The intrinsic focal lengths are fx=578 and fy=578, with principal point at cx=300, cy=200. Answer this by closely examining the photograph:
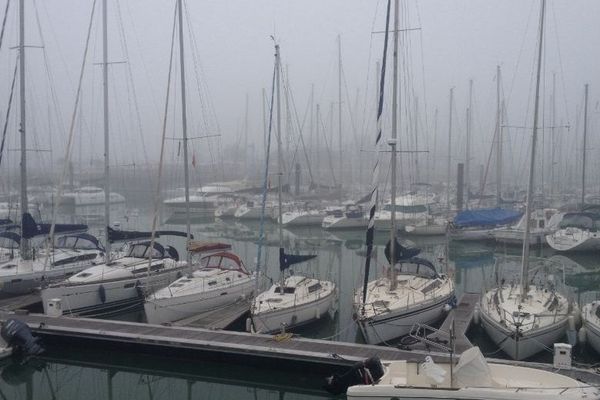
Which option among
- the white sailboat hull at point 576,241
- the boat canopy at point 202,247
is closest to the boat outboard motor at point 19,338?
the boat canopy at point 202,247

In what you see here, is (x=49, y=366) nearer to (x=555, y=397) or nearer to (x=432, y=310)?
(x=432, y=310)

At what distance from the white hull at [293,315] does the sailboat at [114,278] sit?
6.06 metres

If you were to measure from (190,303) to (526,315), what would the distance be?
36.9ft

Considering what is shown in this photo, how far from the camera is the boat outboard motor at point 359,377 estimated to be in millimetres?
13648

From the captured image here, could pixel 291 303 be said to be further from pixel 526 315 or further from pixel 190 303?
pixel 526 315

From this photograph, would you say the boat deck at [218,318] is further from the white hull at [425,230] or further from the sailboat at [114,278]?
the white hull at [425,230]

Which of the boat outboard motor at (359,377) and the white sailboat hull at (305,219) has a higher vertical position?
the boat outboard motor at (359,377)

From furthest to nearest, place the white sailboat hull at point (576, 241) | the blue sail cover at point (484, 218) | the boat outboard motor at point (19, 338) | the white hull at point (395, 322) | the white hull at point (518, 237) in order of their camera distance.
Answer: the blue sail cover at point (484, 218) < the white hull at point (518, 237) < the white sailboat hull at point (576, 241) < the white hull at point (395, 322) < the boat outboard motor at point (19, 338)

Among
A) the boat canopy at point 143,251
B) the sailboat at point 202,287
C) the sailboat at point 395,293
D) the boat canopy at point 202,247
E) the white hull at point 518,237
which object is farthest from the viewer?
the white hull at point 518,237

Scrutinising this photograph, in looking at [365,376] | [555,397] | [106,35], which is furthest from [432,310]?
[106,35]

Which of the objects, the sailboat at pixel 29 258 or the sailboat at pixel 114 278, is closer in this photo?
the sailboat at pixel 114 278

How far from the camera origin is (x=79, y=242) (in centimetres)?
3034

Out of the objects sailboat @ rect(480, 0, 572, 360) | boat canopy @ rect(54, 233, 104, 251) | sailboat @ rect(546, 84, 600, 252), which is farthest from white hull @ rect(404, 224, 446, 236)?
sailboat @ rect(480, 0, 572, 360)

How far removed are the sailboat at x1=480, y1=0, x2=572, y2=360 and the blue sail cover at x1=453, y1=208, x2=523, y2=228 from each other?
24.1m
